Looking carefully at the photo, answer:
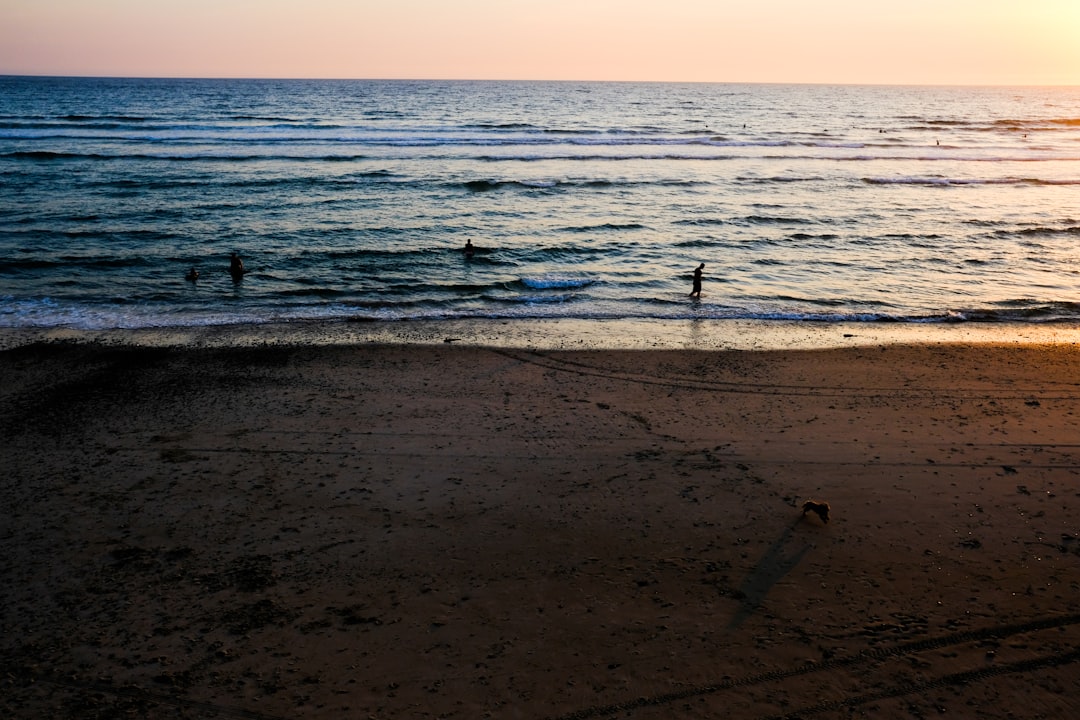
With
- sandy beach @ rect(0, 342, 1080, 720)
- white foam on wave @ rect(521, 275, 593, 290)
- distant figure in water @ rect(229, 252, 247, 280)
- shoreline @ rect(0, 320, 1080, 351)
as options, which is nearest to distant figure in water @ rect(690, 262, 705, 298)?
shoreline @ rect(0, 320, 1080, 351)

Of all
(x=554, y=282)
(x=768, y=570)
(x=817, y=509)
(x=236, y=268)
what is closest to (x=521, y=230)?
(x=554, y=282)

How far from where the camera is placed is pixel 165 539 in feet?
25.4

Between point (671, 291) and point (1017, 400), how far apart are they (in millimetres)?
8602

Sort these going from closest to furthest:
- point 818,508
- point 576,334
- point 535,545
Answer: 1. point 535,545
2. point 818,508
3. point 576,334

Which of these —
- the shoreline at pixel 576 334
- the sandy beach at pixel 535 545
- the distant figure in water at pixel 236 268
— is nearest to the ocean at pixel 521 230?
the distant figure in water at pixel 236 268

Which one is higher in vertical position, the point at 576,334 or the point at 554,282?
the point at 554,282

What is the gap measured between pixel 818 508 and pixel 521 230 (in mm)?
18415

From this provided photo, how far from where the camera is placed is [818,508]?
807 cm

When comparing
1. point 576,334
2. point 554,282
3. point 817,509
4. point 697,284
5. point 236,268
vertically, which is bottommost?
point 817,509

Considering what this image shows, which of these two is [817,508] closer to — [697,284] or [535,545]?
[535,545]

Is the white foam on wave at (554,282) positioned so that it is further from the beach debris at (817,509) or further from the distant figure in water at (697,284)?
the beach debris at (817,509)

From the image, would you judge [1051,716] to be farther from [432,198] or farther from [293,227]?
[432,198]

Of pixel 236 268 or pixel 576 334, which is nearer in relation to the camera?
pixel 576 334

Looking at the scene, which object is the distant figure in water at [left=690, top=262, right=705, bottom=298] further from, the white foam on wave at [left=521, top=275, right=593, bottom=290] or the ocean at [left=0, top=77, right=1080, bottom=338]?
the white foam on wave at [left=521, top=275, right=593, bottom=290]
